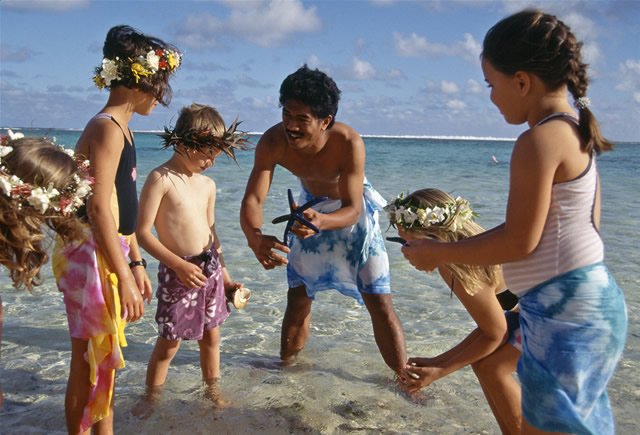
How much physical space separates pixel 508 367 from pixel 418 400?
1.17 metres

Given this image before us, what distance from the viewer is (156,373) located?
403 cm

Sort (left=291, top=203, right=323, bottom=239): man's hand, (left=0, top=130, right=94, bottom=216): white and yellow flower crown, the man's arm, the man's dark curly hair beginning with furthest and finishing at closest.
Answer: the man's dark curly hair < the man's arm < (left=291, top=203, right=323, bottom=239): man's hand < (left=0, top=130, right=94, bottom=216): white and yellow flower crown

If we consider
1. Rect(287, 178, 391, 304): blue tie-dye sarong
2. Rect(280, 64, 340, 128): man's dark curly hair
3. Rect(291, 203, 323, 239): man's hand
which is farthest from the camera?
Rect(287, 178, 391, 304): blue tie-dye sarong

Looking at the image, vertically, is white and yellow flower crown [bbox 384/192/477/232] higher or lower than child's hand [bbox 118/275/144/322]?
higher

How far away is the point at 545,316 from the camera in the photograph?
2314 mm

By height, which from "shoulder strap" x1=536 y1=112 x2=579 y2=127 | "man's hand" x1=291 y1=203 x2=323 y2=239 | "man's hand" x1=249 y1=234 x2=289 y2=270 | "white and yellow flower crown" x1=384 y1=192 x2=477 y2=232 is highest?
"shoulder strap" x1=536 y1=112 x2=579 y2=127

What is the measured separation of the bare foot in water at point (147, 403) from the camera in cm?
384

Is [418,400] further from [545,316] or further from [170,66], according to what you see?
[170,66]

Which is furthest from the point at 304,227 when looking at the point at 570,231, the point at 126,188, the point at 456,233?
the point at 570,231

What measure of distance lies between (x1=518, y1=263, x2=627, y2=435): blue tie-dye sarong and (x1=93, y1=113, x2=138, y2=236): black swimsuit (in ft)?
6.97

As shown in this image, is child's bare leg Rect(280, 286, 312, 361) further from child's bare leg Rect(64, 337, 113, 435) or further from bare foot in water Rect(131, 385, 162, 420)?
child's bare leg Rect(64, 337, 113, 435)

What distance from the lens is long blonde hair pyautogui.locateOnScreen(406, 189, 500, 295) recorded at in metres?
3.22

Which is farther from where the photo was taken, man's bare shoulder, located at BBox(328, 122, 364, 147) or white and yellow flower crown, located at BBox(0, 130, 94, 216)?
man's bare shoulder, located at BBox(328, 122, 364, 147)

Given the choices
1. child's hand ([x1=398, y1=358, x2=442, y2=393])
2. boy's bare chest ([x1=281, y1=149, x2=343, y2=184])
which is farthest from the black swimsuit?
child's hand ([x1=398, y1=358, x2=442, y2=393])
